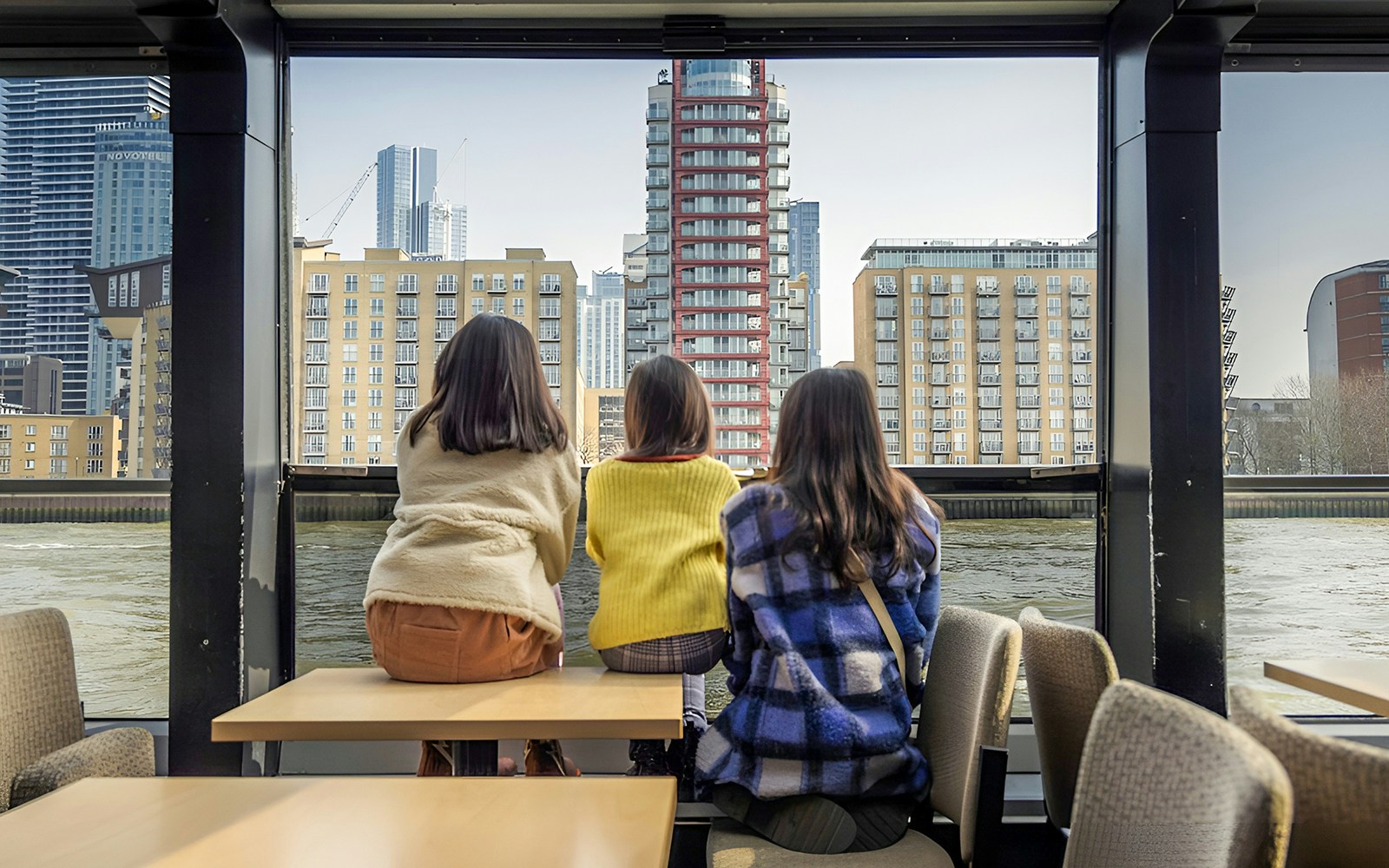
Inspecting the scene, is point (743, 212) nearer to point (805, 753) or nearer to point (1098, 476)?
point (1098, 476)

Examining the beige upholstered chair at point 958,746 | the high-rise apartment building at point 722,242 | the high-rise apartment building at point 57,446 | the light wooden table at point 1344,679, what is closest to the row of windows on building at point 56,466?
the high-rise apartment building at point 57,446

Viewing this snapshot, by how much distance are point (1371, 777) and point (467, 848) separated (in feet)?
3.22

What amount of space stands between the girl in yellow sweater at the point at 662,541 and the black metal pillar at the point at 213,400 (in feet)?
3.75

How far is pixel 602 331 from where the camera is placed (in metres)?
2.88

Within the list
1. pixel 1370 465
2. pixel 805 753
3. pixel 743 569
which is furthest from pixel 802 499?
pixel 1370 465

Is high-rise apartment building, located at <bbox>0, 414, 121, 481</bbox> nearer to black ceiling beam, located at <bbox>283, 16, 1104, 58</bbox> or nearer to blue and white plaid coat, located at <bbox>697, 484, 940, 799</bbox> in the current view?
black ceiling beam, located at <bbox>283, 16, 1104, 58</bbox>

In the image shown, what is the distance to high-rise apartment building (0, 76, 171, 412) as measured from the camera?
2854 mm

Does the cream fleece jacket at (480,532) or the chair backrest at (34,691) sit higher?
the cream fleece jacket at (480,532)

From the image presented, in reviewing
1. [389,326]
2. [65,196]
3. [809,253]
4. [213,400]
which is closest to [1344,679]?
[809,253]

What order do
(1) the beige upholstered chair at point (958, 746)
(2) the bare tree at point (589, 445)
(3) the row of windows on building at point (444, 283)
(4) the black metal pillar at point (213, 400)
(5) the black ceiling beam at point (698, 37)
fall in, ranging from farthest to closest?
(2) the bare tree at point (589, 445) < (3) the row of windows on building at point (444, 283) < (5) the black ceiling beam at point (698, 37) < (4) the black metal pillar at point (213, 400) < (1) the beige upholstered chair at point (958, 746)

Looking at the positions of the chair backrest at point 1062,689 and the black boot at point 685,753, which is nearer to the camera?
the chair backrest at point 1062,689

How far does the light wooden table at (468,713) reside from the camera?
4.99 feet

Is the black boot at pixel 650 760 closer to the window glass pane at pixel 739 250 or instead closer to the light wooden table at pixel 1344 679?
the window glass pane at pixel 739 250

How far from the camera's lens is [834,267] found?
9.59 feet
